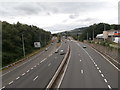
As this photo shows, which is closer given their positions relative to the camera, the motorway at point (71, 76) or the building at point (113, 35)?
the motorway at point (71, 76)

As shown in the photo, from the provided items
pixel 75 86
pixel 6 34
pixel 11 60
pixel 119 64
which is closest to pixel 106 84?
pixel 75 86

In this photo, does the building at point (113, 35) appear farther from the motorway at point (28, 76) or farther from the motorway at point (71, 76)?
the motorway at point (28, 76)

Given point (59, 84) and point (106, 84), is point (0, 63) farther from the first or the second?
point (106, 84)

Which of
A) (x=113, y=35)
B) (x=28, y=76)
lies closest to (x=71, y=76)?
(x=28, y=76)

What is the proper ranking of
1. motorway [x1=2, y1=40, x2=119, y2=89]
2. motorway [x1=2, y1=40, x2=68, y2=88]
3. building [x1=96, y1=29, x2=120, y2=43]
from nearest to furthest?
motorway [x1=2, y1=40, x2=119, y2=89], motorway [x1=2, y1=40, x2=68, y2=88], building [x1=96, y1=29, x2=120, y2=43]

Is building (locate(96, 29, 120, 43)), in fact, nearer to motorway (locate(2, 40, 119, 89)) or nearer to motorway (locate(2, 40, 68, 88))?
motorway (locate(2, 40, 119, 89))

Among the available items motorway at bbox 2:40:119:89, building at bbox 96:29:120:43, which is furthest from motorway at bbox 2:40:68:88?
building at bbox 96:29:120:43

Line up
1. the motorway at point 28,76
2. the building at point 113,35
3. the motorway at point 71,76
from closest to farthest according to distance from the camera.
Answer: the motorway at point 71,76
the motorway at point 28,76
the building at point 113,35

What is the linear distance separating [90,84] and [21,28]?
5738 cm

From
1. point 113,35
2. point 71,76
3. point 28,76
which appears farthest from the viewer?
point 113,35

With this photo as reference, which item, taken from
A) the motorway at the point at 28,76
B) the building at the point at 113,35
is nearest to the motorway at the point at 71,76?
→ the motorway at the point at 28,76

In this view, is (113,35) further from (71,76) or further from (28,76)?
(28,76)

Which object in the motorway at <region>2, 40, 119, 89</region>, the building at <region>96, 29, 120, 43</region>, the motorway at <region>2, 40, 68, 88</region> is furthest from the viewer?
the building at <region>96, 29, 120, 43</region>

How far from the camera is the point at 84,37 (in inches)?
5807
